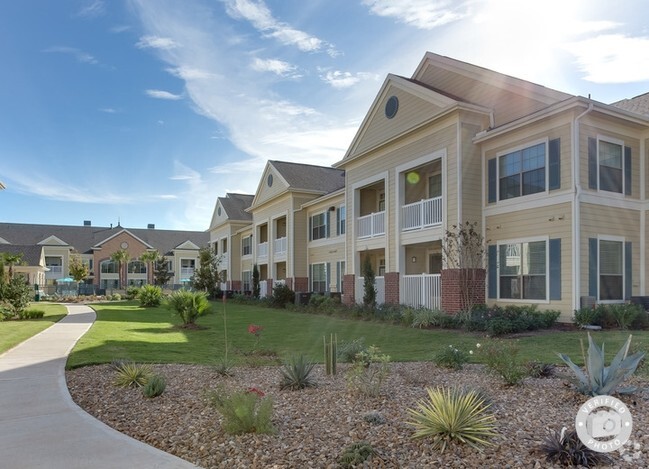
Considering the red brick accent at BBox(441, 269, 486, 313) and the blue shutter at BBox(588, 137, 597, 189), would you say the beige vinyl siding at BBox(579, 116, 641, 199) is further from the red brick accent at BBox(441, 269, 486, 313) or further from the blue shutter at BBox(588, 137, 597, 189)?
the red brick accent at BBox(441, 269, 486, 313)

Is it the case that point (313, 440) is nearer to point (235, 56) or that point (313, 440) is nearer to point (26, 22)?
point (235, 56)

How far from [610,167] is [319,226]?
58.2ft

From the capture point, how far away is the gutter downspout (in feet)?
48.2

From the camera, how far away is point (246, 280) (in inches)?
1698

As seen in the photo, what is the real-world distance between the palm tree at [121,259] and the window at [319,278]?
4232cm

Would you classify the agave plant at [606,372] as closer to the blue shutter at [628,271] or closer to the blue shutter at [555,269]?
the blue shutter at [555,269]

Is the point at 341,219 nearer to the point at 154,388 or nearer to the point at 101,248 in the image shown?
the point at 154,388

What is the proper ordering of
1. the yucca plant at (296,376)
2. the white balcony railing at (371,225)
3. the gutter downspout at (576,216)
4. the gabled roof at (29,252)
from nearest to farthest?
the yucca plant at (296,376), the gutter downspout at (576,216), the white balcony railing at (371,225), the gabled roof at (29,252)

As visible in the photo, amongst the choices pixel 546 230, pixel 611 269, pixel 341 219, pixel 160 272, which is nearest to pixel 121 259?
pixel 160 272

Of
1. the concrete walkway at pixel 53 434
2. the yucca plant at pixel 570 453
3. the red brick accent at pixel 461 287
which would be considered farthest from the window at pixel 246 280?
the yucca plant at pixel 570 453

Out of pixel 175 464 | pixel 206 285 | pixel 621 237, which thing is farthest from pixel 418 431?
pixel 206 285

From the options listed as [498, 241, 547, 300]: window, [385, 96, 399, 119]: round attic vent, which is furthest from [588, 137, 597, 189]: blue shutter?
[385, 96, 399, 119]: round attic vent

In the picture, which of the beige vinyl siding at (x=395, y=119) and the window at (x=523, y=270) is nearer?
the window at (x=523, y=270)

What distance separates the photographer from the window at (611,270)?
15461mm
